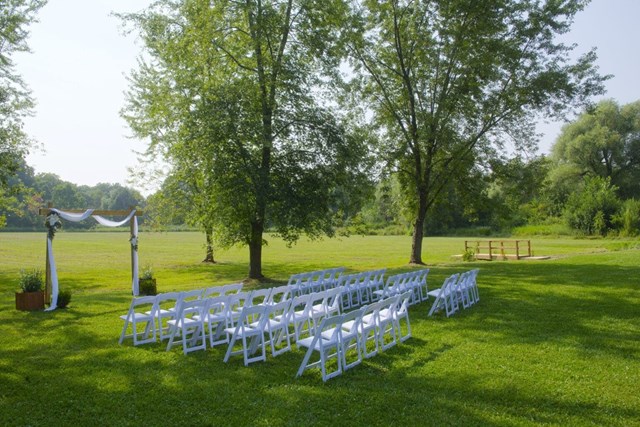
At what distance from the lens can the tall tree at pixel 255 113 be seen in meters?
15.6

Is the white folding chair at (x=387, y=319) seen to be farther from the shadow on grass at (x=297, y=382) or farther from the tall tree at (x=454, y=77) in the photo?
the tall tree at (x=454, y=77)

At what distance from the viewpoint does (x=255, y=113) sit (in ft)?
53.1

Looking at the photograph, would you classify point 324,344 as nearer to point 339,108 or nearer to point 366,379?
point 366,379

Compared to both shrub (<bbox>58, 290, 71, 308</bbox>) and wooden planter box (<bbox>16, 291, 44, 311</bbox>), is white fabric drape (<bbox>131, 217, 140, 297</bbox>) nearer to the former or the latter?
shrub (<bbox>58, 290, 71, 308</bbox>)

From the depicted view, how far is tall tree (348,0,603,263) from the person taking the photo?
2081 cm

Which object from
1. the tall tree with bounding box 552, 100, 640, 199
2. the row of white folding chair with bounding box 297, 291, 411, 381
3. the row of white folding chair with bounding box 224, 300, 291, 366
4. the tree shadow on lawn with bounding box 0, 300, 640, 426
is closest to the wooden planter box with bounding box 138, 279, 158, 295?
the tree shadow on lawn with bounding box 0, 300, 640, 426

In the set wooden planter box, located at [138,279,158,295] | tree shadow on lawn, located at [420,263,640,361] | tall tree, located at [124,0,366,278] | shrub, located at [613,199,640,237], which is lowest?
tree shadow on lawn, located at [420,263,640,361]

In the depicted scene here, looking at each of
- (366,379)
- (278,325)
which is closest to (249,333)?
(278,325)

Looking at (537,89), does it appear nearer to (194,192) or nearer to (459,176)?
(459,176)

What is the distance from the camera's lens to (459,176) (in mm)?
22938

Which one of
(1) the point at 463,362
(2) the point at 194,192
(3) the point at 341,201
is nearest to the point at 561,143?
(3) the point at 341,201

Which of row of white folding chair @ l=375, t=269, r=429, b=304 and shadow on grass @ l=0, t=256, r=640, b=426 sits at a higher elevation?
row of white folding chair @ l=375, t=269, r=429, b=304

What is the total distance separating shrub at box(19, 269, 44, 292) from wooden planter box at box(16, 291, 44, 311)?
0.45 ft

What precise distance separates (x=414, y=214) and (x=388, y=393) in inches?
799
